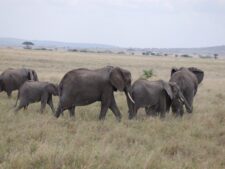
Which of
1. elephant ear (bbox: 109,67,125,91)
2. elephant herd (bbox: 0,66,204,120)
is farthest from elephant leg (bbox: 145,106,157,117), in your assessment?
elephant ear (bbox: 109,67,125,91)

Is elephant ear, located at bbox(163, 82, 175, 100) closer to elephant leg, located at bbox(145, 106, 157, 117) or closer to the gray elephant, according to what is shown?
elephant leg, located at bbox(145, 106, 157, 117)

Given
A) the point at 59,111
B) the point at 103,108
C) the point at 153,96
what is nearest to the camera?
the point at 103,108

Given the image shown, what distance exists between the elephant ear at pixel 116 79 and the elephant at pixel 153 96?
2.13 ft

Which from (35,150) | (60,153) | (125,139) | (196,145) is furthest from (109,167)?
(196,145)

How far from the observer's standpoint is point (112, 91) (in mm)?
11305

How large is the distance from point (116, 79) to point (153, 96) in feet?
4.58

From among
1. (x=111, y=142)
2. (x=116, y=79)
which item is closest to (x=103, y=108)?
(x=116, y=79)

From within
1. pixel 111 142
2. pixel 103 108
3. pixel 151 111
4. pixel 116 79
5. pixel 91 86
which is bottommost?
pixel 151 111

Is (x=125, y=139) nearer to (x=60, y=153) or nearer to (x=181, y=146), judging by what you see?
(x=181, y=146)

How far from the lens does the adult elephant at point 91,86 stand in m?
11.1

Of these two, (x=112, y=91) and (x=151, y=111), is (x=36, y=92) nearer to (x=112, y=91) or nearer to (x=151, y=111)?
(x=112, y=91)

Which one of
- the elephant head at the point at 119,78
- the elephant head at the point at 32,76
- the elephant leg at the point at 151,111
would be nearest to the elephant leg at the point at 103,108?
the elephant head at the point at 119,78

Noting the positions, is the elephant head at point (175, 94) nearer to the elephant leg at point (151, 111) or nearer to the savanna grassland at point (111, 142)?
the savanna grassland at point (111, 142)

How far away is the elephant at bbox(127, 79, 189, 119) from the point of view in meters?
11.8
